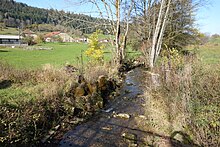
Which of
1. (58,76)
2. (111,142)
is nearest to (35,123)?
(111,142)

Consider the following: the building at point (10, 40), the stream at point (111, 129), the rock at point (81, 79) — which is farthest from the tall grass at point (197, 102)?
the building at point (10, 40)

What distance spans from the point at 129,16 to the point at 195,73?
40.8 feet

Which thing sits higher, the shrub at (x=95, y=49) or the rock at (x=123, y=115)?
the shrub at (x=95, y=49)

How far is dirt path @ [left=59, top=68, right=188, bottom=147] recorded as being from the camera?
5.09m

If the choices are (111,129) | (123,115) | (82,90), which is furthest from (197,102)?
(82,90)

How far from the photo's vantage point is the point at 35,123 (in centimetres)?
515

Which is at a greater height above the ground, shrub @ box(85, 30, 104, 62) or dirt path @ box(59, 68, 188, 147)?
shrub @ box(85, 30, 104, 62)

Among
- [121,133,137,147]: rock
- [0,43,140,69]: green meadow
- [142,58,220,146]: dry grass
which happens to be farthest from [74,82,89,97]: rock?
[0,43,140,69]: green meadow

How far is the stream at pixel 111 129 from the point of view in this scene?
5.15m

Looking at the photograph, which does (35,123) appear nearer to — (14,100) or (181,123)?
(14,100)

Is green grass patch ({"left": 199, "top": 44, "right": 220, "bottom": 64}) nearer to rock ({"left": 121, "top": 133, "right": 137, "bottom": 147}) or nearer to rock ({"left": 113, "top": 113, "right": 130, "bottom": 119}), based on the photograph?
rock ({"left": 113, "top": 113, "right": 130, "bottom": 119})

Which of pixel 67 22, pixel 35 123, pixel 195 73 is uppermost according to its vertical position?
pixel 67 22

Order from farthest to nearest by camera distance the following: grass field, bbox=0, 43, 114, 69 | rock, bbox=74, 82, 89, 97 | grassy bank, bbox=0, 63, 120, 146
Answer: grass field, bbox=0, 43, 114, 69, rock, bbox=74, 82, 89, 97, grassy bank, bbox=0, 63, 120, 146

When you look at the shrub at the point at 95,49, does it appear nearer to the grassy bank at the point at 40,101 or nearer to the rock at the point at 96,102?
the grassy bank at the point at 40,101
